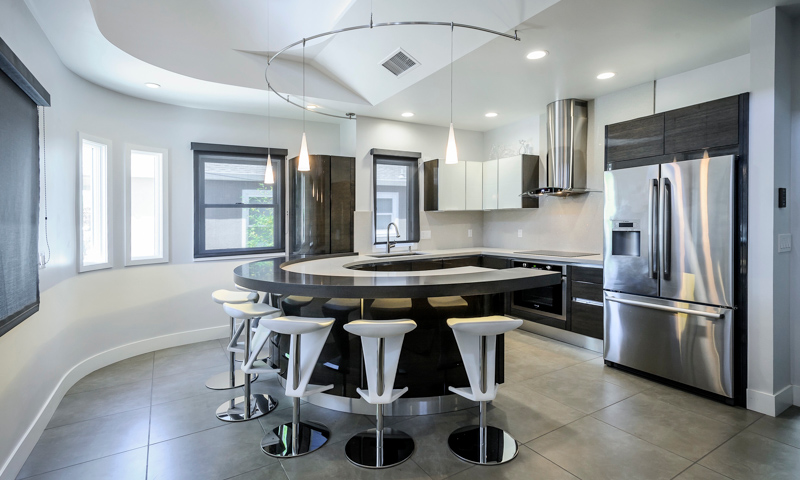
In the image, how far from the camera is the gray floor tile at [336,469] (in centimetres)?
209

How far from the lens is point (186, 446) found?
2402 millimetres

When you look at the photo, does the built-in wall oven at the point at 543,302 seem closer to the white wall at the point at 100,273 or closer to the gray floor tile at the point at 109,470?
the white wall at the point at 100,273

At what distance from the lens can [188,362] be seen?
3895 mm

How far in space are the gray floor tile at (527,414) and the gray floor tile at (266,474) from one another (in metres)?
1.31

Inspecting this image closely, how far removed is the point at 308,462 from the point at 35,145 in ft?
8.24

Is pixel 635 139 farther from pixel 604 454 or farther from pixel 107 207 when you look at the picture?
pixel 107 207

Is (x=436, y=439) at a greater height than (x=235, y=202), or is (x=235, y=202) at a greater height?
(x=235, y=202)

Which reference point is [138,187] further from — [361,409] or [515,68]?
[515,68]

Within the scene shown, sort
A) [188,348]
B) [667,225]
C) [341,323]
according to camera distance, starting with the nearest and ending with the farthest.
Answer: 1. [341,323]
2. [667,225]
3. [188,348]

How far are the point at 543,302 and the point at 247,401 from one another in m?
3.23

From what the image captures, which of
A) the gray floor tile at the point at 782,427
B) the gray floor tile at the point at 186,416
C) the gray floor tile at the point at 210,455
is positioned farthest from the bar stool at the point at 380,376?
the gray floor tile at the point at 782,427

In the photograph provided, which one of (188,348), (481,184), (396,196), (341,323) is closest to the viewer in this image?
(341,323)

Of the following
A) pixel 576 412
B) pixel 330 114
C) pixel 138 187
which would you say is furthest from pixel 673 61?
pixel 138 187

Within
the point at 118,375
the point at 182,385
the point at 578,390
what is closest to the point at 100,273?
the point at 118,375
